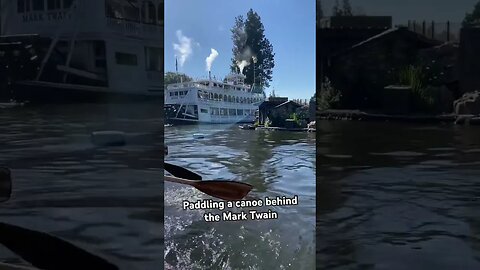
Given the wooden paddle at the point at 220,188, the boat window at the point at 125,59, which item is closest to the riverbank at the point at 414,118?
the wooden paddle at the point at 220,188

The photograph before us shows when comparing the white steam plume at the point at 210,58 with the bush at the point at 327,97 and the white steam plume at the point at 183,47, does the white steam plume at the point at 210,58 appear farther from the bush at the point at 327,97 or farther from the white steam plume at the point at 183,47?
the bush at the point at 327,97

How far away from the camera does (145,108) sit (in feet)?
8.61

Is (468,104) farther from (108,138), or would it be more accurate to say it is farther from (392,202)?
(108,138)

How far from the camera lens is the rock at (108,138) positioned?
2607mm

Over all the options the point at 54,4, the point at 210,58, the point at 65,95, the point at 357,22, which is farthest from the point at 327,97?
the point at 54,4

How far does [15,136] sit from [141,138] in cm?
60

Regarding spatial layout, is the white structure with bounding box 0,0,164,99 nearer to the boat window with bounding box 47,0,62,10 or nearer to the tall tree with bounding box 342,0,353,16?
the boat window with bounding box 47,0,62,10

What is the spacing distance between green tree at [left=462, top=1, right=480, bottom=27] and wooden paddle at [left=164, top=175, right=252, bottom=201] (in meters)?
1.51

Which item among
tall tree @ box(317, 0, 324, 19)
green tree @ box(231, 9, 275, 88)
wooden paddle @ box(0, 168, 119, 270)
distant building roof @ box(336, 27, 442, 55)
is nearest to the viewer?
wooden paddle @ box(0, 168, 119, 270)

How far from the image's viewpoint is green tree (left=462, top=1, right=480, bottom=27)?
2.94 metres

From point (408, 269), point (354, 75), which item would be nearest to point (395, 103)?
point (354, 75)

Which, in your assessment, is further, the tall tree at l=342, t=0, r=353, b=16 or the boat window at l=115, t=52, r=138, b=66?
the tall tree at l=342, t=0, r=353, b=16

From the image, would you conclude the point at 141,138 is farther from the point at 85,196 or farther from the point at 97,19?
the point at 97,19

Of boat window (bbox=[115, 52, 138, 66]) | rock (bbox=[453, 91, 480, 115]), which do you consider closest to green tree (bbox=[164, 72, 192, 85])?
boat window (bbox=[115, 52, 138, 66])
